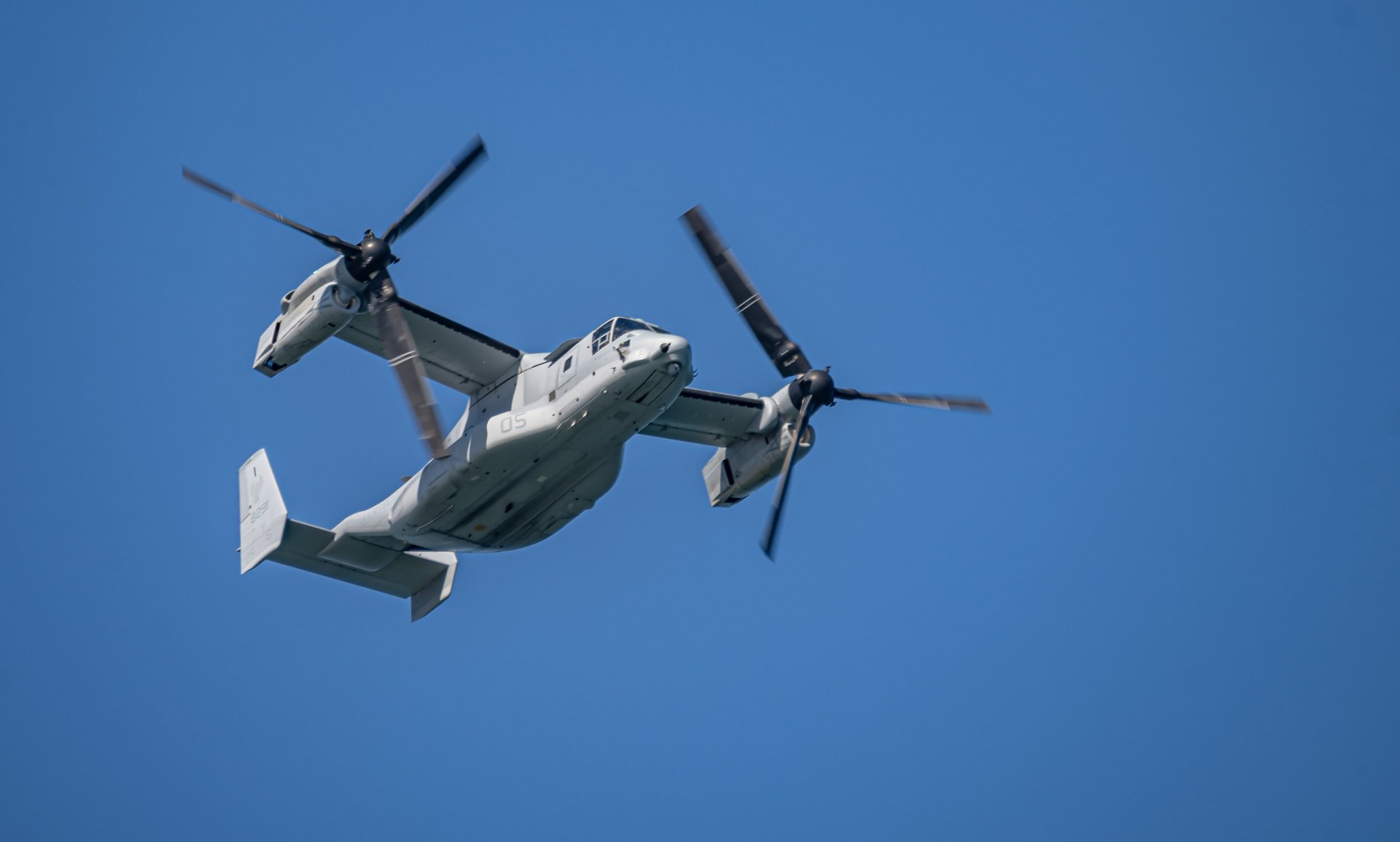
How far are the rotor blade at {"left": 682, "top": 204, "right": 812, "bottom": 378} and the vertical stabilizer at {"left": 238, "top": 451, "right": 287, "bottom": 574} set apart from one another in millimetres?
8486

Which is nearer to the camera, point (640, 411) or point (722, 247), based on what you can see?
point (640, 411)

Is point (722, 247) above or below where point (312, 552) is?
above

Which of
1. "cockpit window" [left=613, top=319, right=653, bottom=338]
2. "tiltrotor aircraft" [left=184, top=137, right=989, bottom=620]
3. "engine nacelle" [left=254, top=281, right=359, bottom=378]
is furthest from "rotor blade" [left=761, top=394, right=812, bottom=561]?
"engine nacelle" [left=254, top=281, right=359, bottom=378]

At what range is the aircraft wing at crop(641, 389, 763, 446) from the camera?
23.5m

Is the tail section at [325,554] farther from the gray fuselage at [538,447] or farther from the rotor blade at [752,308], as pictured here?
the rotor blade at [752,308]

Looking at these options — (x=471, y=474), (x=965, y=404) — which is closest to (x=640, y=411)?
(x=471, y=474)

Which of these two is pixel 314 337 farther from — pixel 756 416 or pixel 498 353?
pixel 756 416

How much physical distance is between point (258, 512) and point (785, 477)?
904 centimetres

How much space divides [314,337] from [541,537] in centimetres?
517

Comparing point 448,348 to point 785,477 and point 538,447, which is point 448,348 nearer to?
point 538,447

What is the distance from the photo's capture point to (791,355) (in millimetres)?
24219

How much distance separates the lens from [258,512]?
23.6 meters

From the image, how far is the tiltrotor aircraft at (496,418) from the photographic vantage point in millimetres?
20203

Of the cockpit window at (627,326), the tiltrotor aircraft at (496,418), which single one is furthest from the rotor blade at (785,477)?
the cockpit window at (627,326)
